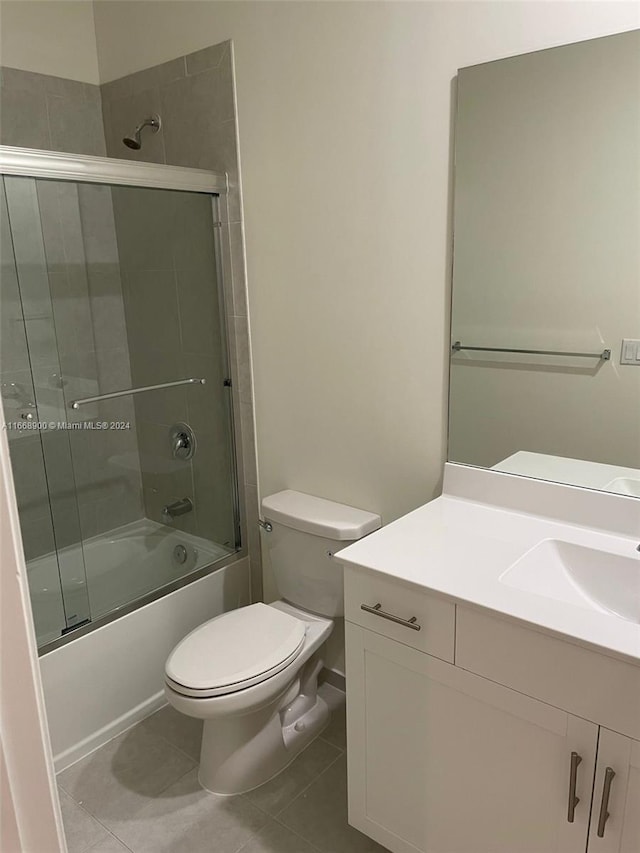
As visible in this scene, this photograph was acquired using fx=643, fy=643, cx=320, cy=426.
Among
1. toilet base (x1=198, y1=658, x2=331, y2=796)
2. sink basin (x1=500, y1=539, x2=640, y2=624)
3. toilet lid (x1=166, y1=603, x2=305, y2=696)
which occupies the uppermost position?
sink basin (x1=500, y1=539, x2=640, y2=624)

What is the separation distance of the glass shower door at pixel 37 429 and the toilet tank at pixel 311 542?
0.66m

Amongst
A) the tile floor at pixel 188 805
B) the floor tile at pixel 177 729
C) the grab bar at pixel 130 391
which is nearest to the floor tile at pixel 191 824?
the tile floor at pixel 188 805

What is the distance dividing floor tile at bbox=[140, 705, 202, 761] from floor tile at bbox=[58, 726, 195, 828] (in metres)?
0.02

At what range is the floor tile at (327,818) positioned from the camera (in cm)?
170

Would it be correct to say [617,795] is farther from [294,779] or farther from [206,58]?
[206,58]

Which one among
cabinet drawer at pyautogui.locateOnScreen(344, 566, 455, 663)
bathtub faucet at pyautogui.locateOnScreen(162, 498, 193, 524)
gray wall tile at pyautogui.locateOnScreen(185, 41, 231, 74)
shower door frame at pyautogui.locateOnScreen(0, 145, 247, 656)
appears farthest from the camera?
bathtub faucet at pyautogui.locateOnScreen(162, 498, 193, 524)

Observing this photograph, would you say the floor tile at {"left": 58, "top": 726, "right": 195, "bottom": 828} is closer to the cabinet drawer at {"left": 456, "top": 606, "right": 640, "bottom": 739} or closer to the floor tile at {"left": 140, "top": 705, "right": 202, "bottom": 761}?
the floor tile at {"left": 140, "top": 705, "right": 202, "bottom": 761}

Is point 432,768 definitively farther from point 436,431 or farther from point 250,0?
point 250,0

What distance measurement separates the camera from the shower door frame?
1776 mm

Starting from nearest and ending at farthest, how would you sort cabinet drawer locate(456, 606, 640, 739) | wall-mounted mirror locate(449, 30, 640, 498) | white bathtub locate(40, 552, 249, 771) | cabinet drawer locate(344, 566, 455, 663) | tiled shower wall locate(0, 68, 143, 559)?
cabinet drawer locate(456, 606, 640, 739), cabinet drawer locate(344, 566, 455, 663), wall-mounted mirror locate(449, 30, 640, 498), white bathtub locate(40, 552, 249, 771), tiled shower wall locate(0, 68, 143, 559)

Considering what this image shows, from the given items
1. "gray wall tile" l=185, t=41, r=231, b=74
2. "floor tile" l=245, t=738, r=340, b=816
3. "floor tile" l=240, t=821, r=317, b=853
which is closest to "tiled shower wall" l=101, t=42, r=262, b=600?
"gray wall tile" l=185, t=41, r=231, b=74

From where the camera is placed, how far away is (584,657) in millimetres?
1128

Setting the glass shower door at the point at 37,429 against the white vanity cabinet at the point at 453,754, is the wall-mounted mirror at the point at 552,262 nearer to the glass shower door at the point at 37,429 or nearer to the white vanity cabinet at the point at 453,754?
the white vanity cabinet at the point at 453,754

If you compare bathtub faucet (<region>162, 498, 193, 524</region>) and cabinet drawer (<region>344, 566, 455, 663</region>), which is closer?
cabinet drawer (<region>344, 566, 455, 663</region>)
